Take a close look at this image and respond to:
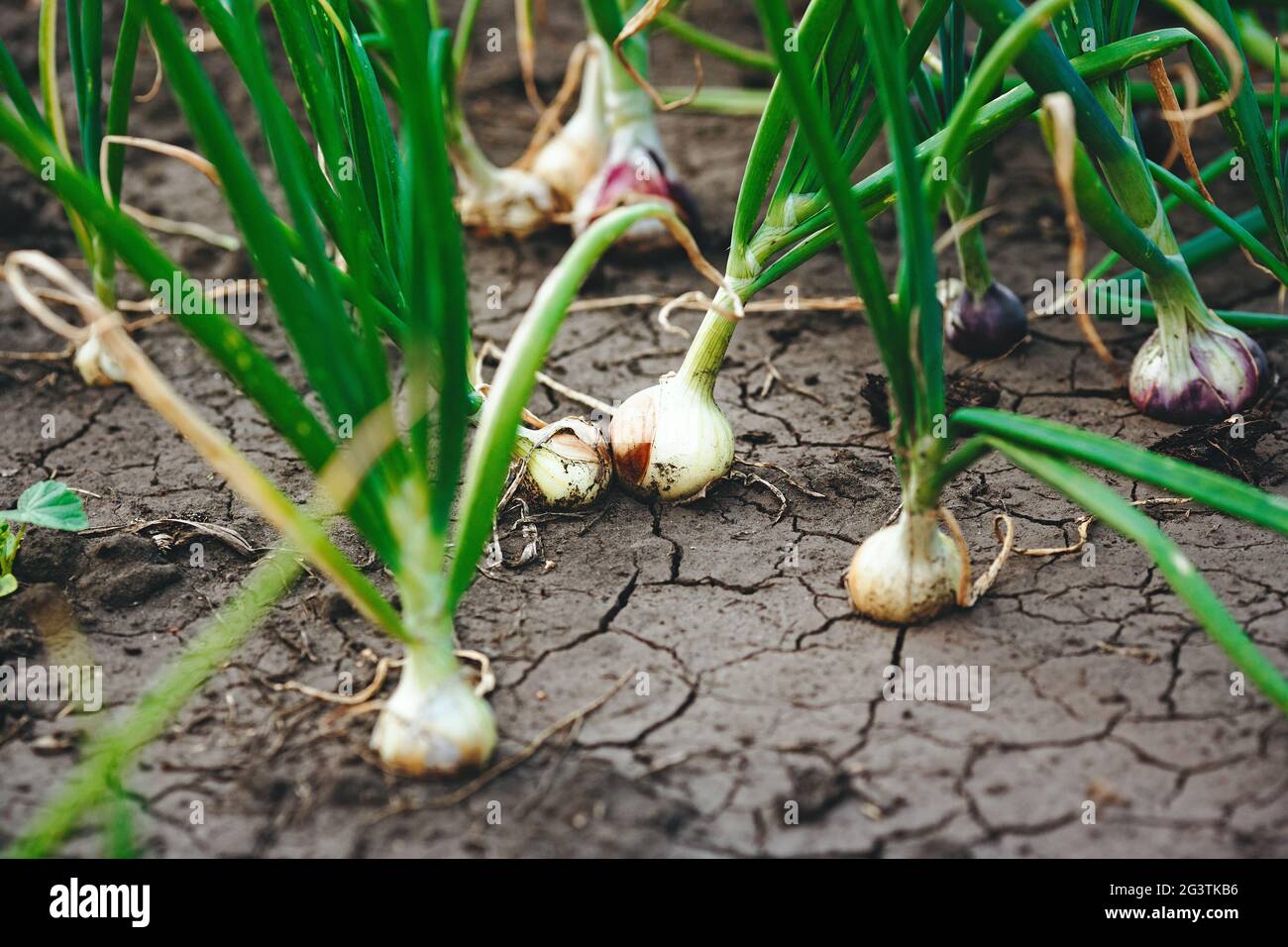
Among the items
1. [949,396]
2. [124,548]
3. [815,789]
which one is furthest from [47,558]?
[949,396]

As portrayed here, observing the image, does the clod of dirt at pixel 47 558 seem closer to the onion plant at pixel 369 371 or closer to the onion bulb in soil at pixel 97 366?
the onion plant at pixel 369 371

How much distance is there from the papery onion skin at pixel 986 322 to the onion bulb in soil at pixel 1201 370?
320 millimetres

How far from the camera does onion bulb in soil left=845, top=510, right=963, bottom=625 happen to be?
1.72 m

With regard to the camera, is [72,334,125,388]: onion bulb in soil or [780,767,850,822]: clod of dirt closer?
[780,767,850,822]: clod of dirt

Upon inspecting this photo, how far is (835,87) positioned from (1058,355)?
90 cm

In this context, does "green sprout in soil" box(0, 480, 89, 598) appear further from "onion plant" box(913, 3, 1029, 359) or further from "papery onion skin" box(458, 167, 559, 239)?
"onion plant" box(913, 3, 1029, 359)

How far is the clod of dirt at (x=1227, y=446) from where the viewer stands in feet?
6.71

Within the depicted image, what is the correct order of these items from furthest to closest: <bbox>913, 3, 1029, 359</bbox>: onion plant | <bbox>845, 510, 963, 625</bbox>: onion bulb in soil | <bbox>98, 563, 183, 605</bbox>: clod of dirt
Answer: <bbox>913, 3, 1029, 359</bbox>: onion plant, <bbox>98, 563, 183, 605</bbox>: clod of dirt, <bbox>845, 510, 963, 625</bbox>: onion bulb in soil

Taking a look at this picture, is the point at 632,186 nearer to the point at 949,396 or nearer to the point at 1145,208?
the point at 949,396

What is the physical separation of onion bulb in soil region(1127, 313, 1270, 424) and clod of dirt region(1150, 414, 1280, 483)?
0.14 feet

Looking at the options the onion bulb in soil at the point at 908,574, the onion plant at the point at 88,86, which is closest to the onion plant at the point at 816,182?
the onion bulb in soil at the point at 908,574

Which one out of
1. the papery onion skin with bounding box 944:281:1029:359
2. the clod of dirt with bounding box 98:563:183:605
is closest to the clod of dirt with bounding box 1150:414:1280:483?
the papery onion skin with bounding box 944:281:1029:359

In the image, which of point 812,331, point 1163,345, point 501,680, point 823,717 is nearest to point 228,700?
point 501,680

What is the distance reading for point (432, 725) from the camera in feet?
4.88
